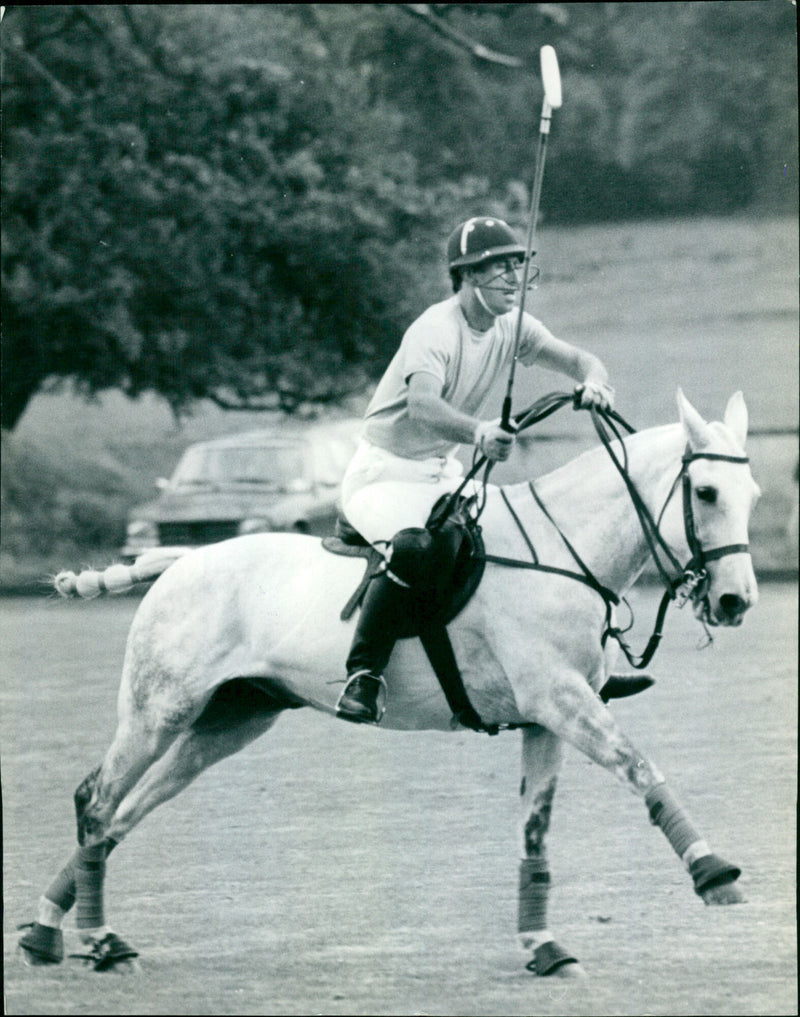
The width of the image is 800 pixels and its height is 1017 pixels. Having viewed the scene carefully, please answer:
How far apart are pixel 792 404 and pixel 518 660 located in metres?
16.6

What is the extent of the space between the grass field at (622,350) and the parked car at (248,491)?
9.70 feet

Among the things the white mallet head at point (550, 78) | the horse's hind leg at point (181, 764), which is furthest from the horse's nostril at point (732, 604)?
Answer: the horse's hind leg at point (181, 764)

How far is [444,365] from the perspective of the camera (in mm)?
6691

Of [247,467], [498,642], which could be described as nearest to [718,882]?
[498,642]

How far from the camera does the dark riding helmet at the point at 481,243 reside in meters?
6.69

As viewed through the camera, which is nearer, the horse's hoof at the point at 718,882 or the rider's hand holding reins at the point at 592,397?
the horse's hoof at the point at 718,882

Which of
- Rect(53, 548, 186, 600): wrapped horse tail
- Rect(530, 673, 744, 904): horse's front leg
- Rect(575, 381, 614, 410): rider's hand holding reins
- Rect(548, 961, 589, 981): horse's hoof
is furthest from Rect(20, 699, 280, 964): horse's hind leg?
Rect(575, 381, 614, 410): rider's hand holding reins

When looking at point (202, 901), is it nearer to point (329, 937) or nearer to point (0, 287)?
point (329, 937)

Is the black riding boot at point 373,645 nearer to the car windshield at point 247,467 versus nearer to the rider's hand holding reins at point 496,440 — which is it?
the rider's hand holding reins at point 496,440

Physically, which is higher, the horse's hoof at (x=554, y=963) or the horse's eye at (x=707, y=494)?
the horse's eye at (x=707, y=494)

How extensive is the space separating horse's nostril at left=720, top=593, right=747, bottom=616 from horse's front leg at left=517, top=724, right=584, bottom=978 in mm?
943

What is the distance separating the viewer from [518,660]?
645 cm

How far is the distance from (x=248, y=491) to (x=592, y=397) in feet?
48.7

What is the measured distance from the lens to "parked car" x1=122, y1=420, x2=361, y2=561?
816 inches
